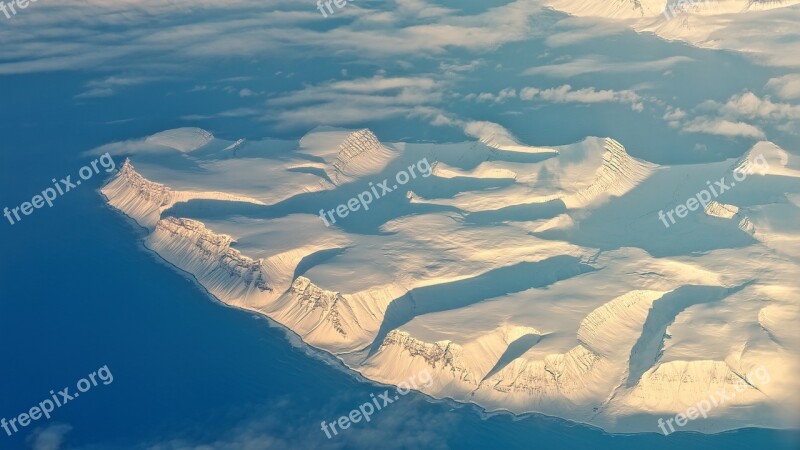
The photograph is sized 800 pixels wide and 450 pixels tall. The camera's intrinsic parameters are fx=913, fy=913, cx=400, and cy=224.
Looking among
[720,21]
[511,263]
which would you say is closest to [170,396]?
[511,263]

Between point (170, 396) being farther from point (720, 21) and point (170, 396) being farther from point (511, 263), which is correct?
point (720, 21)

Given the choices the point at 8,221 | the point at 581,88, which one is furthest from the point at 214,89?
the point at 581,88

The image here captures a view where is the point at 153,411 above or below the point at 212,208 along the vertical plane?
below

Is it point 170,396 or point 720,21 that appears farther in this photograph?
point 720,21

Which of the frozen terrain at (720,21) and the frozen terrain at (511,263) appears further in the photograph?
the frozen terrain at (720,21)

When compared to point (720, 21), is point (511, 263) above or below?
below

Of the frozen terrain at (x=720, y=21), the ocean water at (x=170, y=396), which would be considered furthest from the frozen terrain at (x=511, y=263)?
the frozen terrain at (x=720, y=21)

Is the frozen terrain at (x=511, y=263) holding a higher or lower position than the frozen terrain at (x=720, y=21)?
lower

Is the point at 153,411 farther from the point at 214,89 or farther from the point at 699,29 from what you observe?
the point at 699,29

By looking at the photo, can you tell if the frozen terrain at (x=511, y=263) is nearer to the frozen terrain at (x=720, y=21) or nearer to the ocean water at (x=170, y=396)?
the ocean water at (x=170, y=396)
